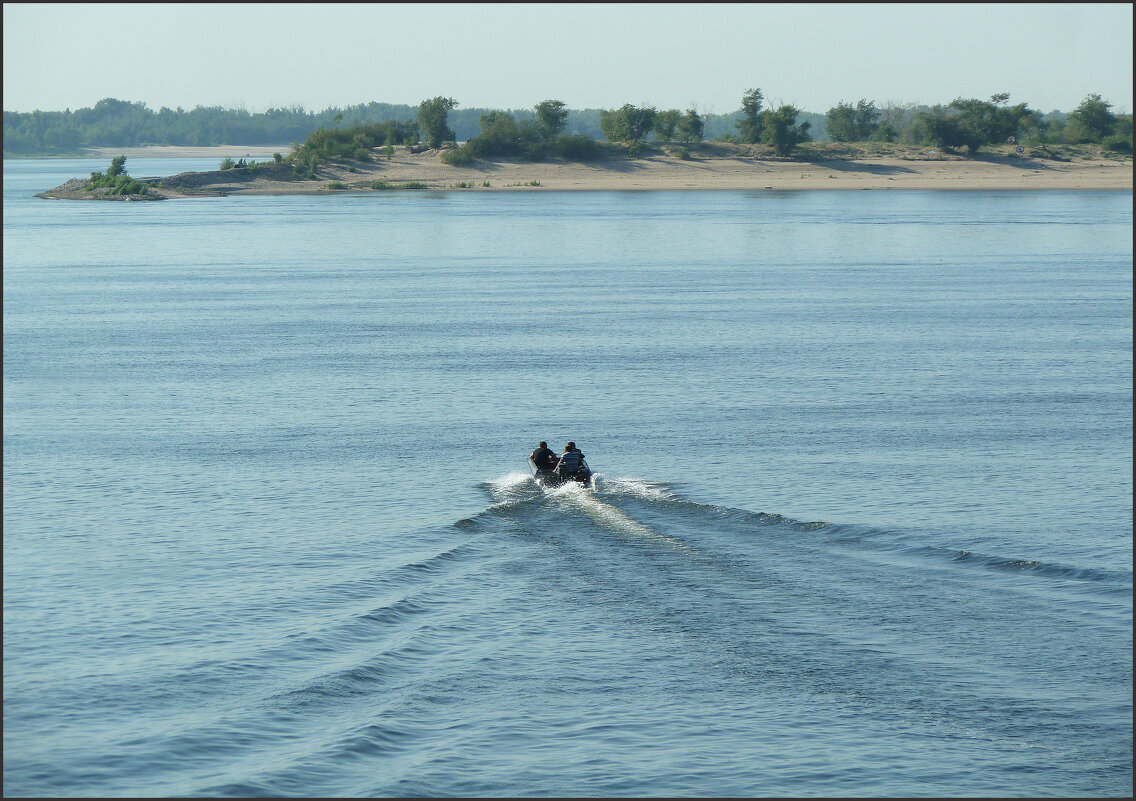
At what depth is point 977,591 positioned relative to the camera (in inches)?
1129

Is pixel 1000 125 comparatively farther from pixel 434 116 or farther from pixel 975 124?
pixel 434 116

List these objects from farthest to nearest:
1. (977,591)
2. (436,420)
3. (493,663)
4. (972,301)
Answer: (972,301) < (436,420) < (977,591) < (493,663)

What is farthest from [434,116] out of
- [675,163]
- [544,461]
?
[544,461]

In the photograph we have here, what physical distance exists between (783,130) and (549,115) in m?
37.4

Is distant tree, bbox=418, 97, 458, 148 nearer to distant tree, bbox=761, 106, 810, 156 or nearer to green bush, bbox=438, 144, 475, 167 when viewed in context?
green bush, bbox=438, 144, 475, 167

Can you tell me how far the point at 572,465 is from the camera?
36.6 meters

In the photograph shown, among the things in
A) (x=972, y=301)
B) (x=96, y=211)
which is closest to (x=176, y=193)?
(x=96, y=211)

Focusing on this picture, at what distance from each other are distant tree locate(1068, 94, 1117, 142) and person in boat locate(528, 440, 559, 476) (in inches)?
6805

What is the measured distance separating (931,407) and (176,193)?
5955 inches

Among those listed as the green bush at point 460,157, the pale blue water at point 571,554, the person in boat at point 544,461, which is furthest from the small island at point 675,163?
the person in boat at point 544,461

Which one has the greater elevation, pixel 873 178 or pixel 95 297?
pixel 873 178

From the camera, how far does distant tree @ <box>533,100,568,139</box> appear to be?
196 m

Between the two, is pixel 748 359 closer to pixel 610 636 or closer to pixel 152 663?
pixel 610 636

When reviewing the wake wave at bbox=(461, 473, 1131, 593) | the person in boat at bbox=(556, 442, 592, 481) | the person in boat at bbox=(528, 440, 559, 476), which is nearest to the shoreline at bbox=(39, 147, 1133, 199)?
the person in boat at bbox=(528, 440, 559, 476)
